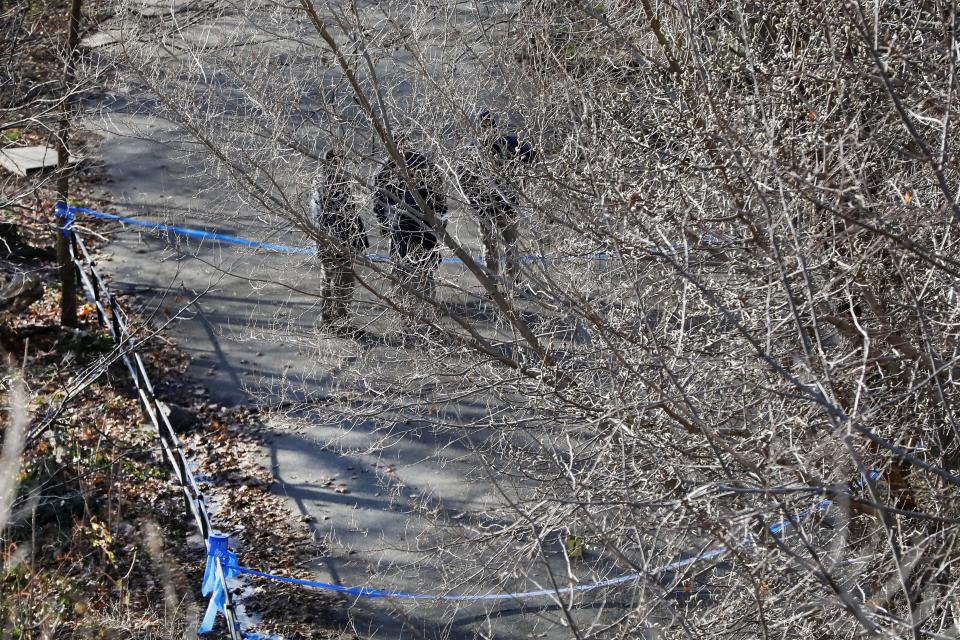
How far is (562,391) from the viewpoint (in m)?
6.16

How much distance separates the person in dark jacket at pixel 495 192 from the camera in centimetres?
657

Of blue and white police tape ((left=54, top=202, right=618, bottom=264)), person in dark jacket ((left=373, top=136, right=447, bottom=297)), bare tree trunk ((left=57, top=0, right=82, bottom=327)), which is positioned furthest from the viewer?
bare tree trunk ((left=57, top=0, right=82, bottom=327))

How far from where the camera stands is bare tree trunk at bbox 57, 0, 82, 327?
8755mm

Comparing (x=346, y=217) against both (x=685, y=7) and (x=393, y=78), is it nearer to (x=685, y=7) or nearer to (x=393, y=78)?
(x=393, y=78)

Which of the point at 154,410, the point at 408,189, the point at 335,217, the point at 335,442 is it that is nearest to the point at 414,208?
the point at 408,189

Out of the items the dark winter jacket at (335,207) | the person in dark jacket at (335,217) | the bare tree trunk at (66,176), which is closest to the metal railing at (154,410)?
the bare tree trunk at (66,176)

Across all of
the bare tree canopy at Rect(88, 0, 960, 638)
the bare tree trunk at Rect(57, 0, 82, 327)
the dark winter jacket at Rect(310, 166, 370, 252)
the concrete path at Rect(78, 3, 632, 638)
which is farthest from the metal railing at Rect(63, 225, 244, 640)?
the dark winter jacket at Rect(310, 166, 370, 252)

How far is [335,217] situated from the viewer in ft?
27.3

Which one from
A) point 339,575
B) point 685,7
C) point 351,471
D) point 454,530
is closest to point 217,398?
point 351,471

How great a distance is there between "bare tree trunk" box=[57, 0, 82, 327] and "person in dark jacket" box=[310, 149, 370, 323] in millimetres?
2169

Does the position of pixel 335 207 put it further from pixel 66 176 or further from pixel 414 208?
pixel 66 176

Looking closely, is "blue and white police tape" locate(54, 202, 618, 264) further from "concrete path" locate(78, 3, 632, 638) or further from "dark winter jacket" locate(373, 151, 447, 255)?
"dark winter jacket" locate(373, 151, 447, 255)

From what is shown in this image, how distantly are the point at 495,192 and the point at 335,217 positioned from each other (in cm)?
171

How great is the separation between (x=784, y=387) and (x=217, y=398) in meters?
7.09
